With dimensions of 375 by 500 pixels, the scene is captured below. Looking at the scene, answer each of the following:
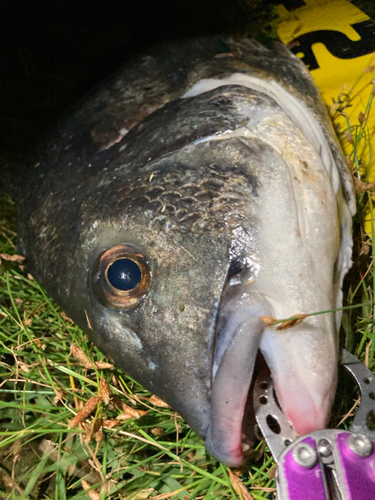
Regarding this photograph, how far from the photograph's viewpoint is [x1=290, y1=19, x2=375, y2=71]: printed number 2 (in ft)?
9.63

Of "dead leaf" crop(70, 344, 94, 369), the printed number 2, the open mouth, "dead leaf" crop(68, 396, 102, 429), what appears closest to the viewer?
the open mouth

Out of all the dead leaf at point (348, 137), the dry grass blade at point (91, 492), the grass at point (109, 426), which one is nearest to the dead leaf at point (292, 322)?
the grass at point (109, 426)

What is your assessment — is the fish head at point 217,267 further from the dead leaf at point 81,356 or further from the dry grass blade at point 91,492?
the dry grass blade at point 91,492

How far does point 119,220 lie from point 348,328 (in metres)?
1.33

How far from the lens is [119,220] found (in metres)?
1.86

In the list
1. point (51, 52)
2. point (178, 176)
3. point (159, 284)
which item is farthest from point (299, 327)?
point (51, 52)

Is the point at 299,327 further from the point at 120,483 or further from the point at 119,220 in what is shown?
the point at 120,483

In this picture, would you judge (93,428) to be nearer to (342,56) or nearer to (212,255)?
(212,255)

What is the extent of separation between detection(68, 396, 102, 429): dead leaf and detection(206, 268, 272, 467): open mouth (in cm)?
79

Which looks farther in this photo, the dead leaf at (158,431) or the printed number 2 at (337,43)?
the printed number 2 at (337,43)

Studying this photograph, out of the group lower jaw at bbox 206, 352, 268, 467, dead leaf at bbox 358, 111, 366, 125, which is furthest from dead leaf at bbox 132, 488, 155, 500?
dead leaf at bbox 358, 111, 366, 125

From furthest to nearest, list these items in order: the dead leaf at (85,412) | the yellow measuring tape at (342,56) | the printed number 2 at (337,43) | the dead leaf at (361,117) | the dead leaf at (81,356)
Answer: the printed number 2 at (337,43)
the yellow measuring tape at (342,56)
the dead leaf at (361,117)
the dead leaf at (81,356)
the dead leaf at (85,412)

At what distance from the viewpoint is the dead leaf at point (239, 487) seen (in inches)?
80.1

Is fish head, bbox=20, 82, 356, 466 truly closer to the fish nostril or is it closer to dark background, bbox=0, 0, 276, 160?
the fish nostril
